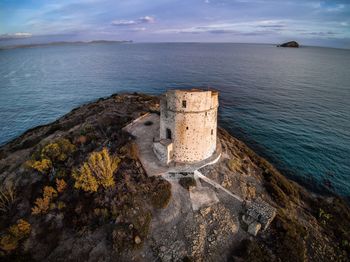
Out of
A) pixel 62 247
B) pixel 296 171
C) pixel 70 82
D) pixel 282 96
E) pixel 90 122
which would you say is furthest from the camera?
pixel 70 82

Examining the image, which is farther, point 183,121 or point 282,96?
point 282,96

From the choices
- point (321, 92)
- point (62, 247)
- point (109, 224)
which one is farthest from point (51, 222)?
point (321, 92)

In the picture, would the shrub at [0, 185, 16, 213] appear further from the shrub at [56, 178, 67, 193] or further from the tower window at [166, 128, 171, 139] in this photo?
the tower window at [166, 128, 171, 139]

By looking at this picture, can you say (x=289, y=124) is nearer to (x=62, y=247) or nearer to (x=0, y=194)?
(x=62, y=247)

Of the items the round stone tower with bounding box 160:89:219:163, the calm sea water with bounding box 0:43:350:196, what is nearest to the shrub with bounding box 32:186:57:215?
the round stone tower with bounding box 160:89:219:163

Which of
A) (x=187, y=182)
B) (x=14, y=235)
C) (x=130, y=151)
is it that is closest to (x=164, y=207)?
(x=187, y=182)

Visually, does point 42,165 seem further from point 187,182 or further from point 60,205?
point 187,182
